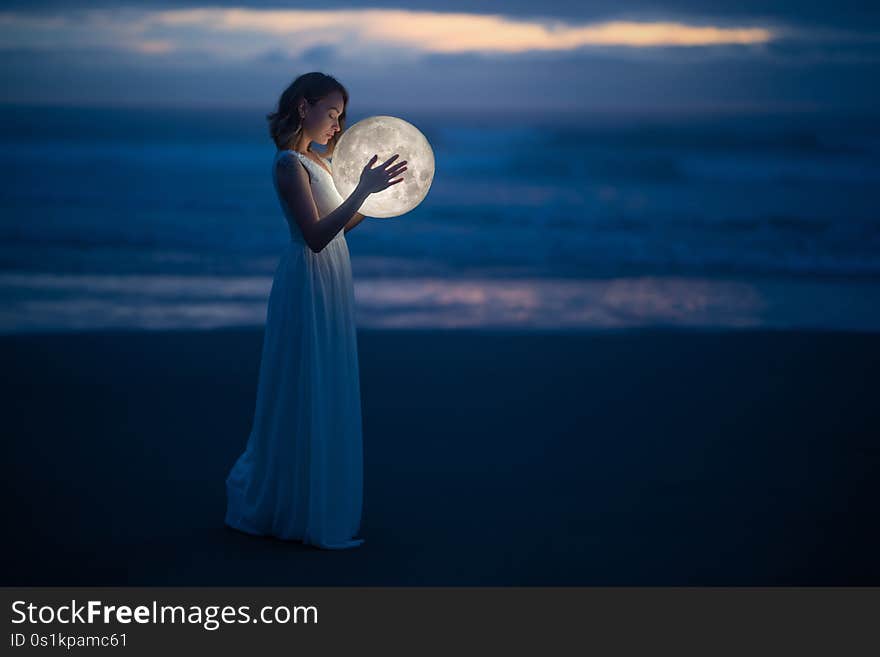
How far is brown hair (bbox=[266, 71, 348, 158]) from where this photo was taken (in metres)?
3.85

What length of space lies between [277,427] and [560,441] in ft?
6.54

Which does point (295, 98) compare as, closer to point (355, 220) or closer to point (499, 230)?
point (355, 220)

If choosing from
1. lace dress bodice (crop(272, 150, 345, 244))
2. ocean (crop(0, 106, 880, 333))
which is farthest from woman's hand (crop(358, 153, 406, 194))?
ocean (crop(0, 106, 880, 333))

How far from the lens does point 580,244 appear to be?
13680 mm

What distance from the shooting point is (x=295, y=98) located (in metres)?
Answer: 3.87

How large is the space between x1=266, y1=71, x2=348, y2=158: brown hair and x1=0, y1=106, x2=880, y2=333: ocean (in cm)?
404

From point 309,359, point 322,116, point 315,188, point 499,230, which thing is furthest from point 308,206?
point 499,230

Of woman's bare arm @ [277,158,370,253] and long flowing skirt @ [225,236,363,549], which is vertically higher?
woman's bare arm @ [277,158,370,253]

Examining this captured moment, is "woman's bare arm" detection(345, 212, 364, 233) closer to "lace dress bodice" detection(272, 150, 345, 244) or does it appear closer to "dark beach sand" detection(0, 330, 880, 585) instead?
"lace dress bodice" detection(272, 150, 345, 244)

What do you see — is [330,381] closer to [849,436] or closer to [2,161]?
[849,436]

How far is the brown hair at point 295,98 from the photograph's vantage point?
3.85m

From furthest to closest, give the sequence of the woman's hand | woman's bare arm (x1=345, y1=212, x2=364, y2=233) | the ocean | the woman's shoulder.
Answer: the ocean → woman's bare arm (x1=345, y1=212, x2=364, y2=233) → the woman's shoulder → the woman's hand

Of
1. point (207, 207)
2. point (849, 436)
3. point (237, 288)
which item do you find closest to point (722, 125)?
point (207, 207)

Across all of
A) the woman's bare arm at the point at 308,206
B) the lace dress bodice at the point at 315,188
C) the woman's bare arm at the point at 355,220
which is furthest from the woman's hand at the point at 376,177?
the woman's bare arm at the point at 355,220
